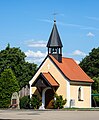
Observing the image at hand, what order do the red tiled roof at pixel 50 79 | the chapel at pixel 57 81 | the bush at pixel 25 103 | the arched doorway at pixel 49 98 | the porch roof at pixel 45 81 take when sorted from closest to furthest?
the porch roof at pixel 45 81 → the red tiled roof at pixel 50 79 → the chapel at pixel 57 81 → the arched doorway at pixel 49 98 → the bush at pixel 25 103

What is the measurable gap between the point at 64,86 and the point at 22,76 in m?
19.8

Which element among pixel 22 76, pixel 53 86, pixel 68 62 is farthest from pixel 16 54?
pixel 53 86

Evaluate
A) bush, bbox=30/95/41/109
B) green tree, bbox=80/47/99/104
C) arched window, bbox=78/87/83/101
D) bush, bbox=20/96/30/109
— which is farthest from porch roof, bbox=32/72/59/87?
green tree, bbox=80/47/99/104

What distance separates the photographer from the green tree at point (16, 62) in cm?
6481

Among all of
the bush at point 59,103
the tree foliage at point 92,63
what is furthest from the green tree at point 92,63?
the bush at point 59,103

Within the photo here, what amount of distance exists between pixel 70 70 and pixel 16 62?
55.6ft

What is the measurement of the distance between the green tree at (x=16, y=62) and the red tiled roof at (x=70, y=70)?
1340cm

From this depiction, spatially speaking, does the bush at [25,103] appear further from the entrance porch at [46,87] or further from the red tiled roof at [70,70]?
the red tiled roof at [70,70]

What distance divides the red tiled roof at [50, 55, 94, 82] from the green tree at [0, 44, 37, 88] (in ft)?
44.0

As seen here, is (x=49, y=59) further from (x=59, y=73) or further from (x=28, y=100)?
(x=28, y=100)

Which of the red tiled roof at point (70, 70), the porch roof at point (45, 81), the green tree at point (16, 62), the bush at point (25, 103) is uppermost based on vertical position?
the green tree at point (16, 62)

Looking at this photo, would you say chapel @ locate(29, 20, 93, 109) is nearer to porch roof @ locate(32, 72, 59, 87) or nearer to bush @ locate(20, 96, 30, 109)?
porch roof @ locate(32, 72, 59, 87)

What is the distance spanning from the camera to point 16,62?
6550 centimetres

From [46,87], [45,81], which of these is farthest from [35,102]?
[45,81]
